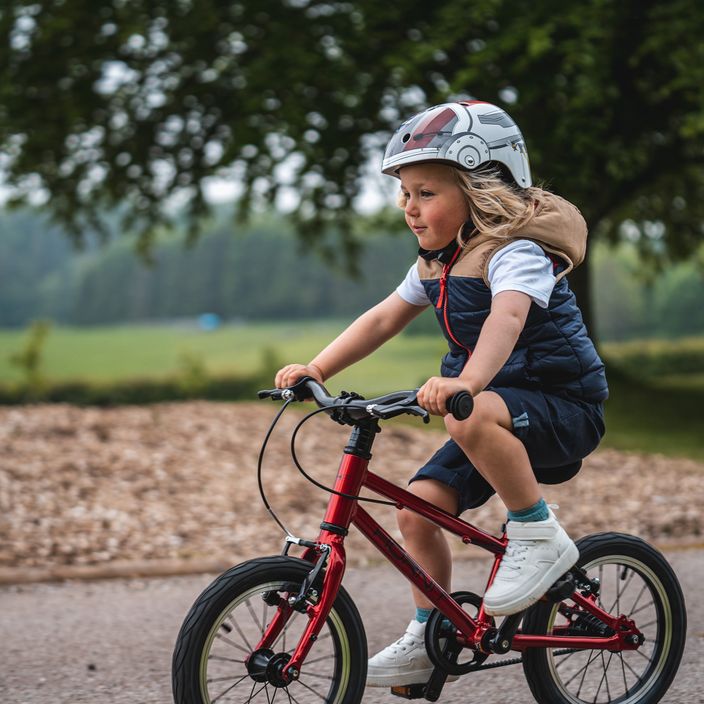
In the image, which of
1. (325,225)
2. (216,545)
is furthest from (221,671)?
(325,225)

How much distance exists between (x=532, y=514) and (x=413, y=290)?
71cm

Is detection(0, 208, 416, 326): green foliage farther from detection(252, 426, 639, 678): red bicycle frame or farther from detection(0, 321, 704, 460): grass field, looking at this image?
detection(252, 426, 639, 678): red bicycle frame

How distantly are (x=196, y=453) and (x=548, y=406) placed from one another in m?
6.11

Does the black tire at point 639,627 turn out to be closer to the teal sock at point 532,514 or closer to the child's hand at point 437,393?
the teal sock at point 532,514

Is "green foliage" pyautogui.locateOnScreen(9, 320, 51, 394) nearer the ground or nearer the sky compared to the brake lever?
nearer the ground

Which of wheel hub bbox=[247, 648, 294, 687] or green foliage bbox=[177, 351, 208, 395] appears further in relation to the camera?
green foliage bbox=[177, 351, 208, 395]

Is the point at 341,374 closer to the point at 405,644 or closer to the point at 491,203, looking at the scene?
the point at 405,644

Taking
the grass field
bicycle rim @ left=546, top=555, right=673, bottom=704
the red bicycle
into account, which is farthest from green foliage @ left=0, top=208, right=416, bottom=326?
the red bicycle

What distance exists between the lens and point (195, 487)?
746 cm

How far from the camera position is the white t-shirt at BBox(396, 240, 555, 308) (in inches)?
102

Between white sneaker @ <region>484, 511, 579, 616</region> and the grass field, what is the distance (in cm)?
819

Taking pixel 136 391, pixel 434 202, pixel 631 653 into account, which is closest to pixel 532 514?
pixel 434 202

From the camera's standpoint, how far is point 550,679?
3053 mm

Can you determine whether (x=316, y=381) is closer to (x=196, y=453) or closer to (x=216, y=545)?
(x=216, y=545)
